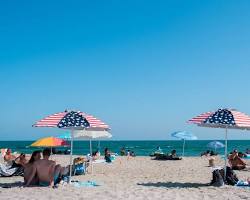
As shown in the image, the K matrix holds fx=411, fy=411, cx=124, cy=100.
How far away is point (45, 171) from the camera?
37.0 ft

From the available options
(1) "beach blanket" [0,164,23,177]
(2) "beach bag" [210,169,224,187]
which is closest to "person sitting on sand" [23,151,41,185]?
(1) "beach blanket" [0,164,23,177]

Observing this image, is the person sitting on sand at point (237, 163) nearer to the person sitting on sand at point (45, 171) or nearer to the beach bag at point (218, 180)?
the beach bag at point (218, 180)

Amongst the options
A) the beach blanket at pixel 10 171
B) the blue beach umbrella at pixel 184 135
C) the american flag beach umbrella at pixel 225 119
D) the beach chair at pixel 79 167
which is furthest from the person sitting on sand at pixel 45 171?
the blue beach umbrella at pixel 184 135

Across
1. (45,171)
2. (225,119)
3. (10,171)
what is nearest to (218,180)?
(225,119)

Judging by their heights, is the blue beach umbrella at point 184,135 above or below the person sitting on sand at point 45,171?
above

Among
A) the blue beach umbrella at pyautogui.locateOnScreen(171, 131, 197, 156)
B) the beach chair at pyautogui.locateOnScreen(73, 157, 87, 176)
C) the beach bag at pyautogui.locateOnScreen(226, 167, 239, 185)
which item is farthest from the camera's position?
the blue beach umbrella at pyautogui.locateOnScreen(171, 131, 197, 156)

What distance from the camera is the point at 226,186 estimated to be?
1195 centimetres

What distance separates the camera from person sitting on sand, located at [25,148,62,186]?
1123 centimetres

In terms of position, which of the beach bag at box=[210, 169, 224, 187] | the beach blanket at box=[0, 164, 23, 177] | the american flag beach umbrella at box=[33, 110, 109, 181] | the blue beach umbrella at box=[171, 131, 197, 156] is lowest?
the beach blanket at box=[0, 164, 23, 177]

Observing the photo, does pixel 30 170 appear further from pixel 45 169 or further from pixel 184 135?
pixel 184 135

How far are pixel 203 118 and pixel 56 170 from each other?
446 cm

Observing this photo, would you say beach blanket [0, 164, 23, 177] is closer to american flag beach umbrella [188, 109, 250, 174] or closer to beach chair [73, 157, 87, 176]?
beach chair [73, 157, 87, 176]

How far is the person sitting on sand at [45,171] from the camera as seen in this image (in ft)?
36.9

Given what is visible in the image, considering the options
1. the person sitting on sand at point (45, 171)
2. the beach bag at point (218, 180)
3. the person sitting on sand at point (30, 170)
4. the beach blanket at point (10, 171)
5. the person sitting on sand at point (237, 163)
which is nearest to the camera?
the person sitting on sand at point (45, 171)
